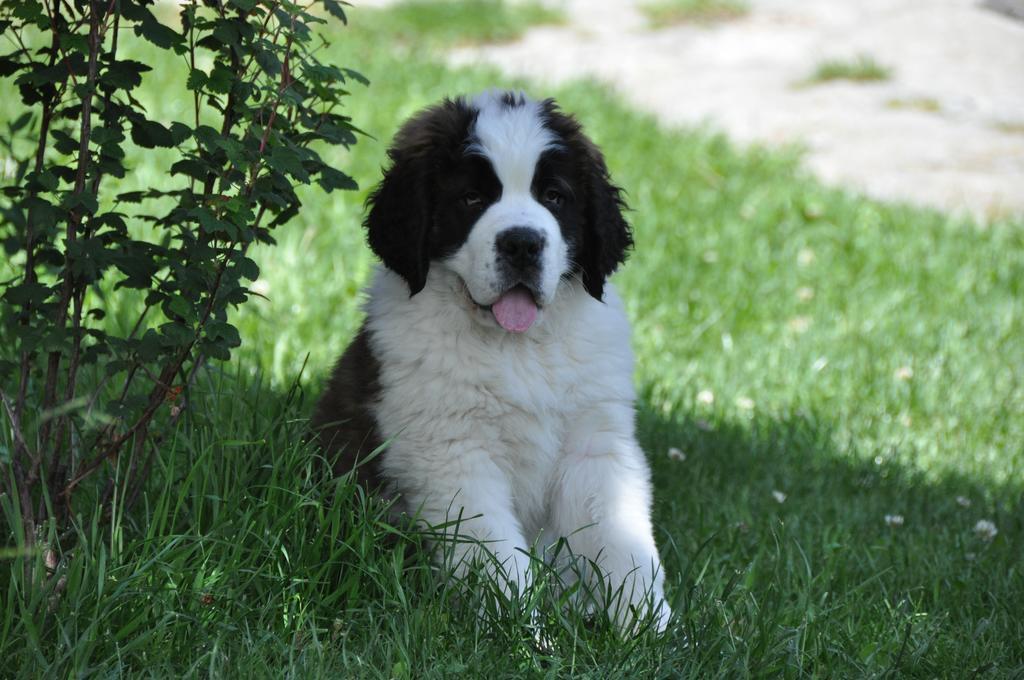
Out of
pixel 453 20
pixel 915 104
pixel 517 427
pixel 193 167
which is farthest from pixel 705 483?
pixel 453 20

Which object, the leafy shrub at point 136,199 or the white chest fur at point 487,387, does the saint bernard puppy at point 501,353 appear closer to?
the white chest fur at point 487,387

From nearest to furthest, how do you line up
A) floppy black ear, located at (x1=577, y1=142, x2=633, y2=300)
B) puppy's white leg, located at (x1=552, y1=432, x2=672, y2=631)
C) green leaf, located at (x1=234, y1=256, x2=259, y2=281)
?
green leaf, located at (x1=234, y1=256, x2=259, y2=281), puppy's white leg, located at (x1=552, y1=432, x2=672, y2=631), floppy black ear, located at (x1=577, y1=142, x2=633, y2=300)

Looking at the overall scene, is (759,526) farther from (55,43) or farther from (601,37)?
(601,37)

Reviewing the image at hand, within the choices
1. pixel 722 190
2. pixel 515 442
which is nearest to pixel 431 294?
pixel 515 442

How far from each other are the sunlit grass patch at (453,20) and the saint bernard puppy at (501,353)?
7.44 metres

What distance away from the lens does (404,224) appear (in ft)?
9.83

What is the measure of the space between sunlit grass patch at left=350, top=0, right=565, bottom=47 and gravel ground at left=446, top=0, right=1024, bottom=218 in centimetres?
17

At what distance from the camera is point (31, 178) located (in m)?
2.52

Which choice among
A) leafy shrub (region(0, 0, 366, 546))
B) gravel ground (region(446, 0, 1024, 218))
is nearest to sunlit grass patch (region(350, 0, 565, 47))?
gravel ground (region(446, 0, 1024, 218))

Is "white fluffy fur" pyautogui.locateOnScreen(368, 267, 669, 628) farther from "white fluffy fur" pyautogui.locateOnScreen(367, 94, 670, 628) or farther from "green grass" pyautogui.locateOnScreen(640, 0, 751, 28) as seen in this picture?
"green grass" pyautogui.locateOnScreen(640, 0, 751, 28)

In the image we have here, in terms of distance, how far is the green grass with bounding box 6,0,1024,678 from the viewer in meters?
2.38

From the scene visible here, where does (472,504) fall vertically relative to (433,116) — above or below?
below

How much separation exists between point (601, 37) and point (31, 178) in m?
8.94

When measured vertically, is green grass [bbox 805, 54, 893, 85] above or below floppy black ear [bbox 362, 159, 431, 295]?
above
